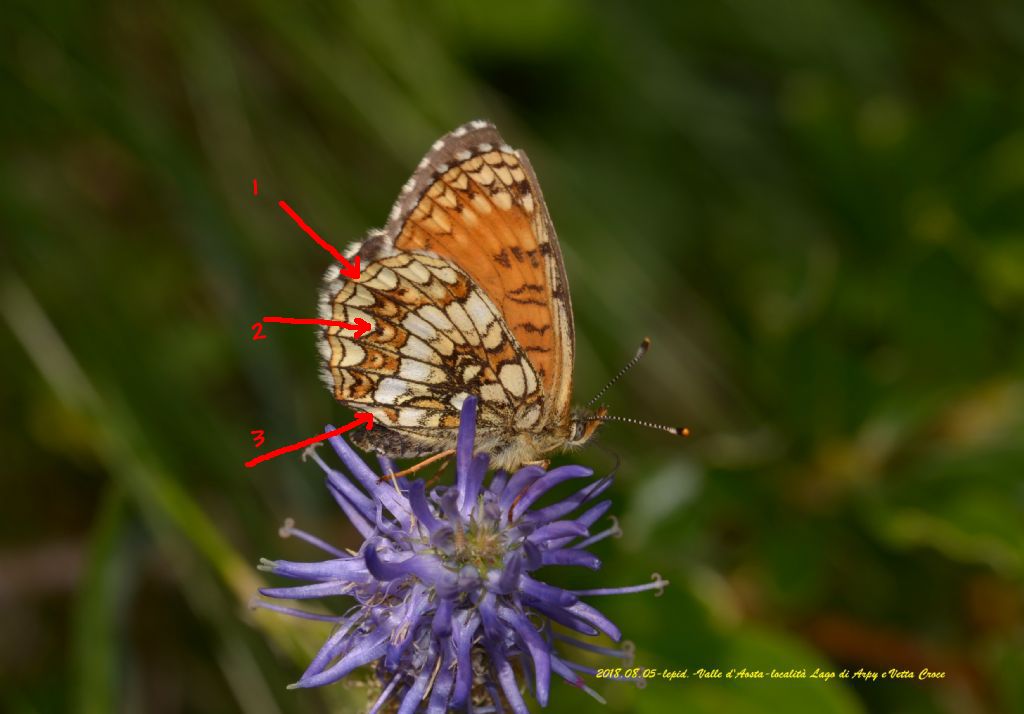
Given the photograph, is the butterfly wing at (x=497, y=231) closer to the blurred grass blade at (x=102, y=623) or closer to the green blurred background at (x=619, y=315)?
the green blurred background at (x=619, y=315)

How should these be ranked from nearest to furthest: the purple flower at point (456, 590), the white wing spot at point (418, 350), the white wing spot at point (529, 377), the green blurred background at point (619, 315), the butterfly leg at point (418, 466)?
the purple flower at point (456, 590)
the butterfly leg at point (418, 466)
the white wing spot at point (529, 377)
the white wing spot at point (418, 350)
the green blurred background at point (619, 315)

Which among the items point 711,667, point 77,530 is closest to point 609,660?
point 711,667

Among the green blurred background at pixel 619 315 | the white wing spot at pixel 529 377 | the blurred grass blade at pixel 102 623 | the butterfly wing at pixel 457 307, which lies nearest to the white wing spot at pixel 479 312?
the butterfly wing at pixel 457 307

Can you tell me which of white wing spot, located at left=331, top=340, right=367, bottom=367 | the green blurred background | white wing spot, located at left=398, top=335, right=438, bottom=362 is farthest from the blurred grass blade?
white wing spot, located at left=398, top=335, right=438, bottom=362

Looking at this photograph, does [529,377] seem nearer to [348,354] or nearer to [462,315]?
[462,315]

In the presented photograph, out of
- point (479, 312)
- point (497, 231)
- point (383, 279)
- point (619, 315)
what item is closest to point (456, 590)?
point (479, 312)

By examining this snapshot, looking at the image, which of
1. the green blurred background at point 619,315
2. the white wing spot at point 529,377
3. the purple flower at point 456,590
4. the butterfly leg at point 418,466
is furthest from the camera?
the green blurred background at point 619,315

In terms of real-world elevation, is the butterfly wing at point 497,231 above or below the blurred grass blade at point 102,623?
above
